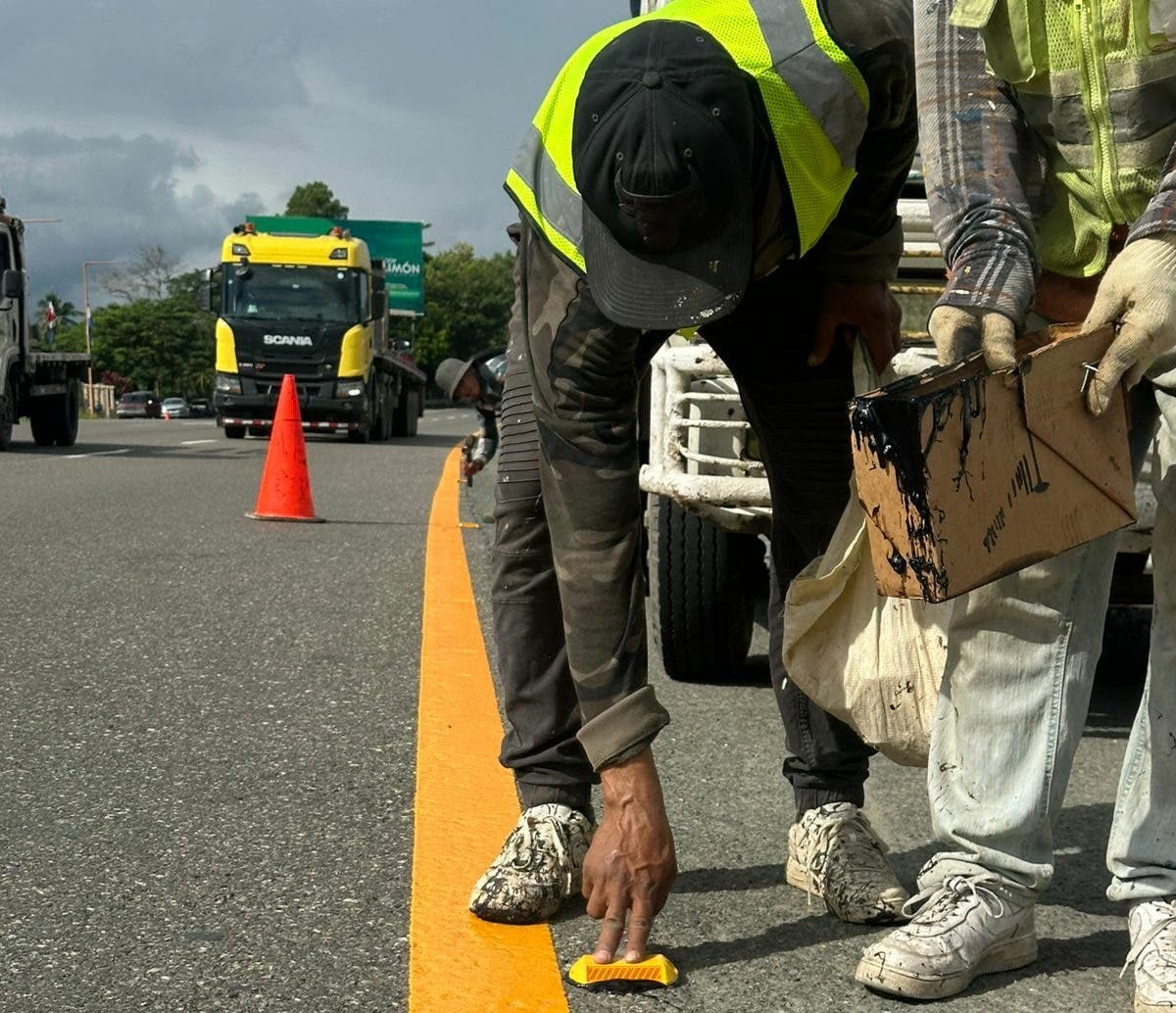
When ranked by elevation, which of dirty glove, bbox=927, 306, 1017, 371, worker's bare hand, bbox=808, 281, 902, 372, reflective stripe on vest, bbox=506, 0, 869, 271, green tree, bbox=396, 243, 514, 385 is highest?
green tree, bbox=396, 243, 514, 385

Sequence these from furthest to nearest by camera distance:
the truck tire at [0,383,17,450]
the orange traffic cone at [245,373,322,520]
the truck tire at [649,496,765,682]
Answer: the truck tire at [0,383,17,450] → the orange traffic cone at [245,373,322,520] → the truck tire at [649,496,765,682]

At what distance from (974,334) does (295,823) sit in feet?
5.12

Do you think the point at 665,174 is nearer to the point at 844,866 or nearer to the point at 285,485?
the point at 844,866

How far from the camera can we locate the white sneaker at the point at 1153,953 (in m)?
2.22

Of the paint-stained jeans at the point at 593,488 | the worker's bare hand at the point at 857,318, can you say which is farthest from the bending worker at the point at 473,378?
the paint-stained jeans at the point at 593,488

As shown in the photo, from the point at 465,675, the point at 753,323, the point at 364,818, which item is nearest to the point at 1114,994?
the point at 753,323

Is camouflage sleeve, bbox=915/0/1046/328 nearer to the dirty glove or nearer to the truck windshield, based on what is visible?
the dirty glove

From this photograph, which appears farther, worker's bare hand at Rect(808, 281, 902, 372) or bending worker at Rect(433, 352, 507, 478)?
bending worker at Rect(433, 352, 507, 478)

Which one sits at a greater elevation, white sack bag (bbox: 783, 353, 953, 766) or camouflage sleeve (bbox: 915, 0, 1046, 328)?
camouflage sleeve (bbox: 915, 0, 1046, 328)

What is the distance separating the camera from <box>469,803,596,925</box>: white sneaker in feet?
8.44

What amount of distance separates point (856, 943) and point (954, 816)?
0.26 meters

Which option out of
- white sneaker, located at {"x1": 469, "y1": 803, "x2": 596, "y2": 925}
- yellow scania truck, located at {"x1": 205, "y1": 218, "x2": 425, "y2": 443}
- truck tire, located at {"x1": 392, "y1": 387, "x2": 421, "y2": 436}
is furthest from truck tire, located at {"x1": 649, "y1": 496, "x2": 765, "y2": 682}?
truck tire, located at {"x1": 392, "y1": 387, "x2": 421, "y2": 436}

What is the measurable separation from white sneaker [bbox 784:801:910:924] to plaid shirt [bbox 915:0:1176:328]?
922mm

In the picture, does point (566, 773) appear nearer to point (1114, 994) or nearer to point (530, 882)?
point (530, 882)
